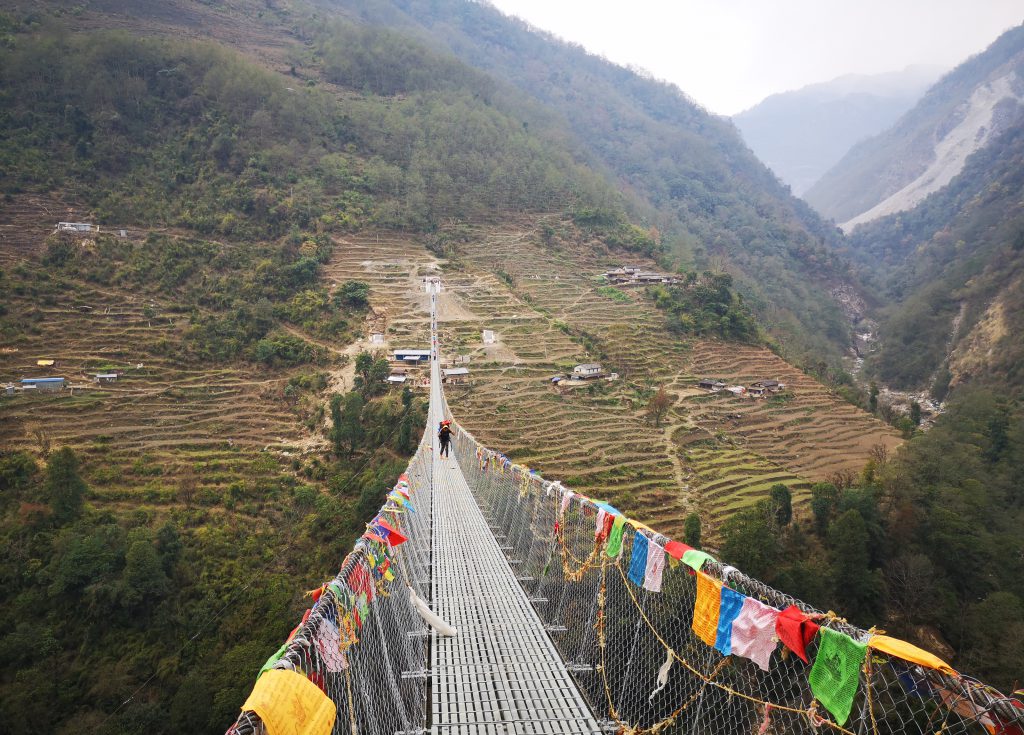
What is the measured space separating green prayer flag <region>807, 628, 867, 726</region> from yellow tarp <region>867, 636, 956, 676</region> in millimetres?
49

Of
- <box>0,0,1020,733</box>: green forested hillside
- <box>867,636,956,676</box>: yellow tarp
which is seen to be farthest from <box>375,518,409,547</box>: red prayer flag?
<box>0,0,1020,733</box>: green forested hillside

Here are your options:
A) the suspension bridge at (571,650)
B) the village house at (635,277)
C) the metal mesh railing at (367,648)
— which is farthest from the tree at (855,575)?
the village house at (635,277)

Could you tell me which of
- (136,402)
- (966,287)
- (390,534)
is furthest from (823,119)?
(390,534)

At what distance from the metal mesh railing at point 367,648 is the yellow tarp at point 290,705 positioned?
0.12ft

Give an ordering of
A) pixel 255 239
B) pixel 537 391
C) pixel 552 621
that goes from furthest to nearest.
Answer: pixel 255 239 < pixel 537 391 < pixel 552 621

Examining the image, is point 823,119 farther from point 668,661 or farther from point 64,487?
point 668,661

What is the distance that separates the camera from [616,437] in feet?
54.0

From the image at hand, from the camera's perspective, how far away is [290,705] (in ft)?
5.04

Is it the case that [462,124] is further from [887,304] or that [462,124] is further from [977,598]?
[887,304]

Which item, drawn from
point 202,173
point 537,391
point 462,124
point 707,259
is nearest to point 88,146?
point 202,173

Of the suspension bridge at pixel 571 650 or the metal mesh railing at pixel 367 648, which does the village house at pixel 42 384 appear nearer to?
the suspension bridge at pixel 571 650

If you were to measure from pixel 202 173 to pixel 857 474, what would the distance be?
30.6 meters

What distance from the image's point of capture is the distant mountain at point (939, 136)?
65.9 m

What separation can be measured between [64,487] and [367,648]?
12.8m
